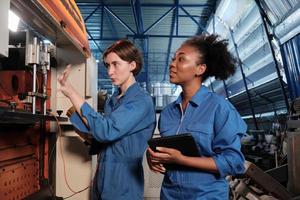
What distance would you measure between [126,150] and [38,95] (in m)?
0.52

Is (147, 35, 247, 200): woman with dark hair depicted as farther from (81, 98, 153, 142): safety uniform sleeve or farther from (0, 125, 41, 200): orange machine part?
(0, 125, 41, 200): orange machine part

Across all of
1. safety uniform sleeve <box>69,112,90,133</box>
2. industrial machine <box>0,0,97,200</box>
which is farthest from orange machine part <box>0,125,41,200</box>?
safety uniform sleeve <box>69,112,90,133</box>

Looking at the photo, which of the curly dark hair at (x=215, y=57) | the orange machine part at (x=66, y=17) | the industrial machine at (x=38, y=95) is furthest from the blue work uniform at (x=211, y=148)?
the orange machine part at (x=66, y=17)

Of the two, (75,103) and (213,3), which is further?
(213,3)

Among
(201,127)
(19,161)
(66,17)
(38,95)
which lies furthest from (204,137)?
(19,161)

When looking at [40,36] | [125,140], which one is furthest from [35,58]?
[125,140]

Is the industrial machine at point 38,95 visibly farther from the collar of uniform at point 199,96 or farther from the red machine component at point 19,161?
the collar of uniform at point 199,96

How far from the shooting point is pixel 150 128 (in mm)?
1492

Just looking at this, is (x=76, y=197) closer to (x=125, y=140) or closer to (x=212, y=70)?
(x=125, y=140)

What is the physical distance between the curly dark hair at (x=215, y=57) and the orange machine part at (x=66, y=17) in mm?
643

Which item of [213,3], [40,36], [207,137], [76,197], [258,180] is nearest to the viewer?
[207,137]

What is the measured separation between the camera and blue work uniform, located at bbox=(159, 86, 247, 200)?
1.07 metres

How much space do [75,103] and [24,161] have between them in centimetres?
75

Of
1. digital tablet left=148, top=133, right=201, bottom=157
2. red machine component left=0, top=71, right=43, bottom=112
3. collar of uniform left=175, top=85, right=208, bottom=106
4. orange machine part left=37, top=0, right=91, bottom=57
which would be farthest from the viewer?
red machine component left=0, top=71, right=43, bottom=112
